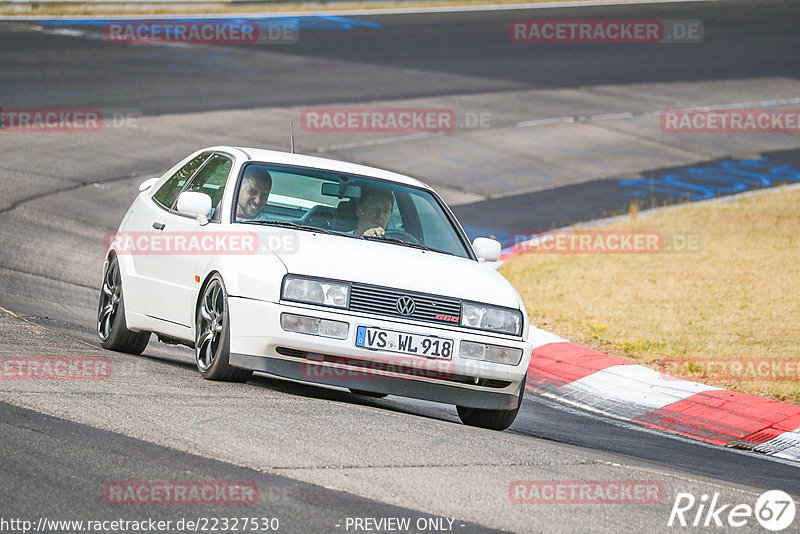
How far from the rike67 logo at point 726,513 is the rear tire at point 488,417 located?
77.1 inches

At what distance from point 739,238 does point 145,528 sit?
12.9 m

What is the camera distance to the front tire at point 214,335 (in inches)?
296

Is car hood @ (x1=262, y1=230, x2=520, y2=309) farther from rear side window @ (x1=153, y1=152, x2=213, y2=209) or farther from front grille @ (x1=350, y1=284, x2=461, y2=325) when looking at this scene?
rear side window @ (x1=153, y1=152, x2=213, y2=209)

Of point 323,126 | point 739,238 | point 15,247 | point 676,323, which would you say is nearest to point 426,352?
point 676,323

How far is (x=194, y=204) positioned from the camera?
26.6ft

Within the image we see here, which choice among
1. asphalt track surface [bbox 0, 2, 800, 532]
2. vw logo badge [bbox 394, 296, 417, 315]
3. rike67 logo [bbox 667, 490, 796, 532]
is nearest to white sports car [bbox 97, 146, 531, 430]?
vw logo badge [bbox 394, 296, 417, 315]

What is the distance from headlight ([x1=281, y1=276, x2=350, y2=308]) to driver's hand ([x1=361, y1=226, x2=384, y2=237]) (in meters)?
1.06

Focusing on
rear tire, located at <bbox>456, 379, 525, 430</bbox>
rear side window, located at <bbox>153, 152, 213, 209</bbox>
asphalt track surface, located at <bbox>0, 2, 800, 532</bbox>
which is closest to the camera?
asphalt track surface, located at <bbox>0, 2, 800, 532</bbox>

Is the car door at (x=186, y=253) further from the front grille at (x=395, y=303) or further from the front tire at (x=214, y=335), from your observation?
the front grille at (x=395, y=303)

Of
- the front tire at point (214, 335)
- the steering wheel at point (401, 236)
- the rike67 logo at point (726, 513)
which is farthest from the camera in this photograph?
the steering wheel at point (401, 236)

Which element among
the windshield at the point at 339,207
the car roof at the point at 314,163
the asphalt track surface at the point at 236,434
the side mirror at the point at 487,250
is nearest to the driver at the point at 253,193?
the windshield at the point at 339,207

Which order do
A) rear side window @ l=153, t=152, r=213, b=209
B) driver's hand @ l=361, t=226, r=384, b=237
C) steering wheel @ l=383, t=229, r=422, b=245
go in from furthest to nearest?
rear side window @ l=153, t=152, r=213, b=209
steering wheel @ l=383, t=229, r=422, b=245
driver's hand @ l=361, t=226, r=384, b=237

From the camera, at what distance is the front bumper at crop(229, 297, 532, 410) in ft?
23.9

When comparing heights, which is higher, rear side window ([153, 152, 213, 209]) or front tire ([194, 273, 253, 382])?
rear side window ([153, 152, 213, 209])
